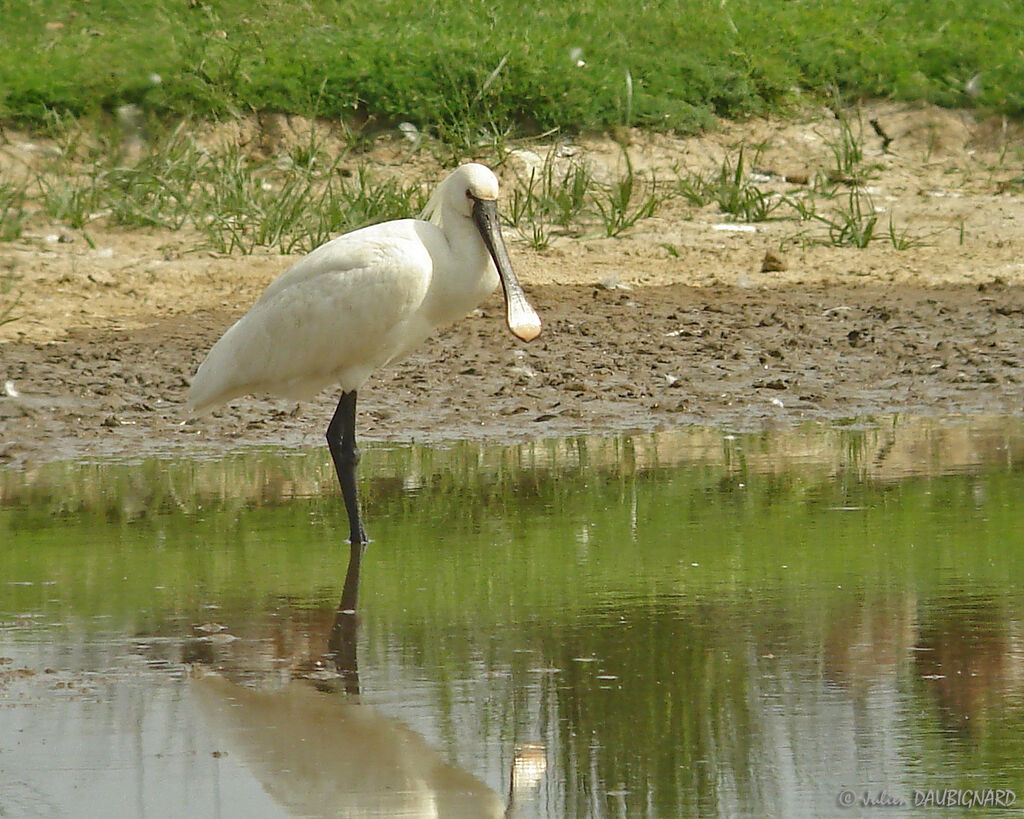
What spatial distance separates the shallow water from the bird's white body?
51 cm

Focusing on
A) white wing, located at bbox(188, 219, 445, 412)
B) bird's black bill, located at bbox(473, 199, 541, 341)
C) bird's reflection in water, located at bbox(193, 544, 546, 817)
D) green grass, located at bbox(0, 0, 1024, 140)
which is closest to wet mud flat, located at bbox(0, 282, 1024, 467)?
white wing, located at bbox(188, 219, 445, 412)

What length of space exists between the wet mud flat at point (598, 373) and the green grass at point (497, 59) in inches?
117

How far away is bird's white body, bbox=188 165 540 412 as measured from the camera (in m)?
6.88

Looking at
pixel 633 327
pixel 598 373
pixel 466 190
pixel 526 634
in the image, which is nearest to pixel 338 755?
pixel 526 634

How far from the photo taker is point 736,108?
14.5 m

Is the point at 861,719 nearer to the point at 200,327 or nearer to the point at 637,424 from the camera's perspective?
the point at 637,424

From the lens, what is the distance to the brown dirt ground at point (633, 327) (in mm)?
8914

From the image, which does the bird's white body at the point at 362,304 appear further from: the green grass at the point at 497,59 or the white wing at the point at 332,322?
the green grass at the point at 497,59

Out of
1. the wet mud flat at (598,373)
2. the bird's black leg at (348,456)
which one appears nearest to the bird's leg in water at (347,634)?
the bird's black leg at (348,456)

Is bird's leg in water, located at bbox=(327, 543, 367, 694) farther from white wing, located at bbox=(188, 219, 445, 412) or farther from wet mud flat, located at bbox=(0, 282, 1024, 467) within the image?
wet mud flat, located at bbox=(0, 282, 1024, 467)

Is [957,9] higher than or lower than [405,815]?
higher

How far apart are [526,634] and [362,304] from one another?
2.14 meters

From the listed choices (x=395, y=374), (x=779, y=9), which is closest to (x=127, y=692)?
(x=395, y=374)

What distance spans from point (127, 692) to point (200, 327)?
6140mm
